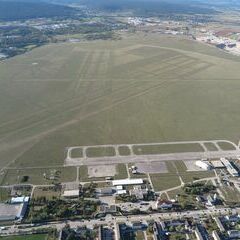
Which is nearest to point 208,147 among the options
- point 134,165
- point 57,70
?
point 134,165

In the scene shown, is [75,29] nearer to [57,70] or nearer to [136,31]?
[136,31]

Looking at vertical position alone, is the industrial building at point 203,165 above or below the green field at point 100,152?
below

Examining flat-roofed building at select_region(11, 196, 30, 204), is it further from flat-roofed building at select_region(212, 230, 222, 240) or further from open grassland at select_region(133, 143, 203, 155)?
flat-roofed building at select_region(212, 230, 222, 240)

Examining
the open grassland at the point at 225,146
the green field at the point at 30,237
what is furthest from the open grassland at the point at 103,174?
the open grassland at the point at 225,146

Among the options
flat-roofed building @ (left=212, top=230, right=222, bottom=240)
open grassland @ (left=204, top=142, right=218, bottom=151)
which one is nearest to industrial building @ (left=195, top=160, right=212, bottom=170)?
open grassland @ (left=204, top=142, right=218, bottom=151)

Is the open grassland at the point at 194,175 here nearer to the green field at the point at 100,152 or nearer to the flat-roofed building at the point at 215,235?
the flat-roofed building at the point at 215,235
